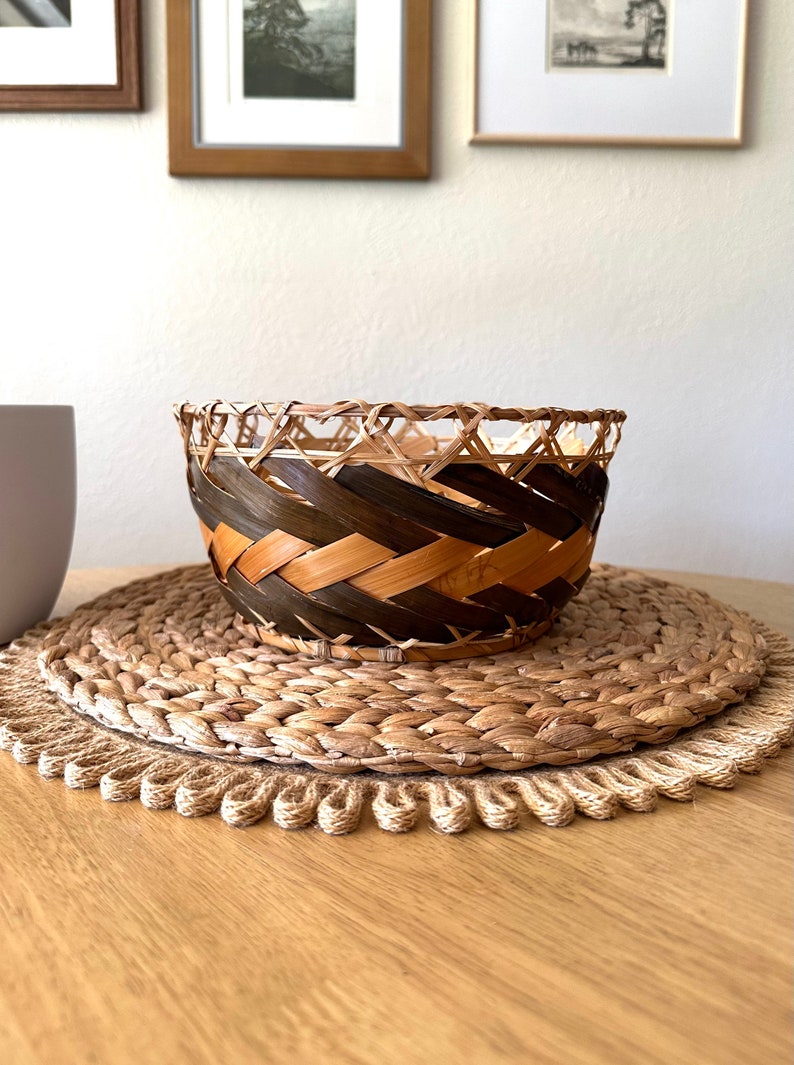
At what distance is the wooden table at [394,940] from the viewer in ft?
0.63

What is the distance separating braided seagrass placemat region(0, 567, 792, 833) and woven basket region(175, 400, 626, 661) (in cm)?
2

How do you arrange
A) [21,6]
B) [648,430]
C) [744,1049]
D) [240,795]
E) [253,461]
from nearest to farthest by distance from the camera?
[744,1049] → [240,795] → [253,461] → [21,6] → [648,430]

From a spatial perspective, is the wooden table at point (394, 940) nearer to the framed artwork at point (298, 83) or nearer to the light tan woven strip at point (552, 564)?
the light tan woven strip at point (552, 564)

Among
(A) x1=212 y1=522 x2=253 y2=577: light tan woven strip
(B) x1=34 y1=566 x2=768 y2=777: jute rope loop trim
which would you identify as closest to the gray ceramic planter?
(B) x1=34 y1=566 x2=768 y2=777: jute rope loop trim

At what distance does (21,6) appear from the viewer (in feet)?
3.52

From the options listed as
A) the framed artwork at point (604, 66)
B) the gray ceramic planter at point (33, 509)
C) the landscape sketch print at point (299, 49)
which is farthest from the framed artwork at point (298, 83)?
the gray ceramic planter at point (33, 509)

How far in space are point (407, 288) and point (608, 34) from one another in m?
0.44

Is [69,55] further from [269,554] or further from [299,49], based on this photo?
[269,554]

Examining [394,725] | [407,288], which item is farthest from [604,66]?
[394,725]

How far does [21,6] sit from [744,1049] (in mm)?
1345

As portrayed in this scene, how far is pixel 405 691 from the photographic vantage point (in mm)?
385

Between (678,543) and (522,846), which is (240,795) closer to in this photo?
(522,846)

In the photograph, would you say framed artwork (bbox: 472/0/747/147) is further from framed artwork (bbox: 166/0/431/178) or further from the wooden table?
the wooden table

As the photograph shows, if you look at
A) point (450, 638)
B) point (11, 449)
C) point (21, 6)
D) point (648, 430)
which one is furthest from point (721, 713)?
point (21, 6)
